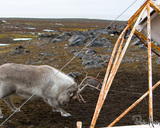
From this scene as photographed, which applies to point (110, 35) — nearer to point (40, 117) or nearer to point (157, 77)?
point (157, 77)

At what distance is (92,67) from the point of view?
1689 centimetres

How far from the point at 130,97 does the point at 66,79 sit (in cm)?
391

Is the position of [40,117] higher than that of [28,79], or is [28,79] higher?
[28,79]

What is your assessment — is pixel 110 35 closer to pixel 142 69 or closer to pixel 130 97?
pixel 142 69

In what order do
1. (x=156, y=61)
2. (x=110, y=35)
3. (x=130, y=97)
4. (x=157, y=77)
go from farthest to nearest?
(x=110, y=35) < (x=156, y=61) < (x=157, y=77) < (x=130, y=97)

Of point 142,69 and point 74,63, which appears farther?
point 74,63

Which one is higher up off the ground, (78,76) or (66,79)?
(66,79)

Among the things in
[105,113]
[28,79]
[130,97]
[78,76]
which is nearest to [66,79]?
[28,79]

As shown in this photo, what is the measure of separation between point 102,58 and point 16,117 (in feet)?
45.3

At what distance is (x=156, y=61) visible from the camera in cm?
1869

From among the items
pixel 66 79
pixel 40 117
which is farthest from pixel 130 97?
pixel 40 117

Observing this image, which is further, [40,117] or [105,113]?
[105,113]

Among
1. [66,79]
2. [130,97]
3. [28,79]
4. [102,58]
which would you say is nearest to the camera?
[28,79]

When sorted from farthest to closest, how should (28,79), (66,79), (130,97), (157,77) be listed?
(157,77) < (130,97) < (66,79) < (28,79)
